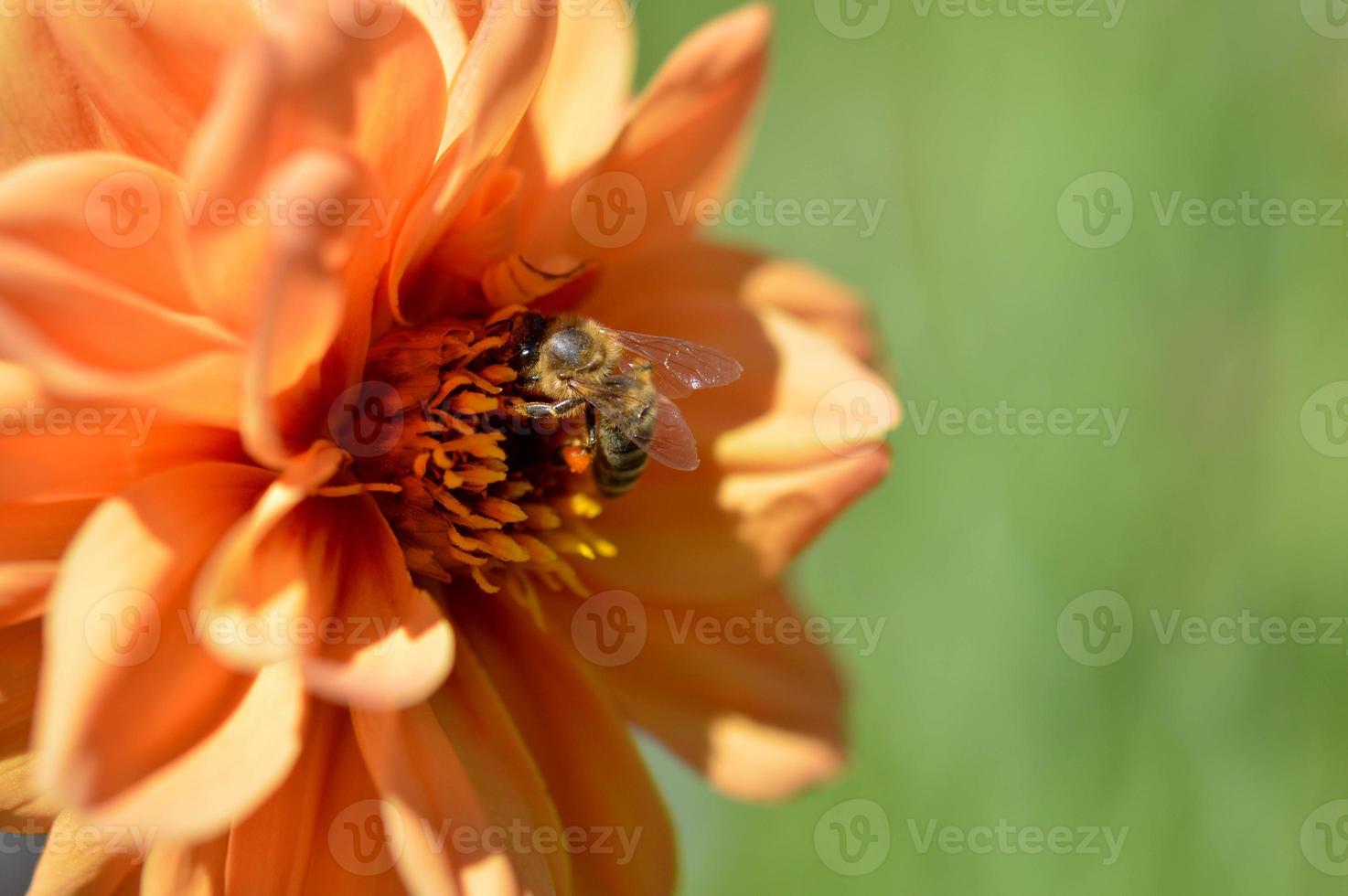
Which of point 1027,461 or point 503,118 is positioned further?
point 1027,461

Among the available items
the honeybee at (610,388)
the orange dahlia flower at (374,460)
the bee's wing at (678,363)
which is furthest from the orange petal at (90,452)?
the bee's wing at (678,363)

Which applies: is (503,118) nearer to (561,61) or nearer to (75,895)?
(561,61)

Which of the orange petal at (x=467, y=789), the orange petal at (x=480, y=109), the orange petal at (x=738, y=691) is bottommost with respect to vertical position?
the orange petal at (x=467, y=789)

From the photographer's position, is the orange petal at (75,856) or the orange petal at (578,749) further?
the orange petal at (578,749)

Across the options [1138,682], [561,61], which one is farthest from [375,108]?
[1138,682]

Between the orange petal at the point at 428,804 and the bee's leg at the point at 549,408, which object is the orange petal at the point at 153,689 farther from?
the bee's leg at the point at 549,408

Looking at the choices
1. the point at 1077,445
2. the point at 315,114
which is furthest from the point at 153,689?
the point at 1077,445
